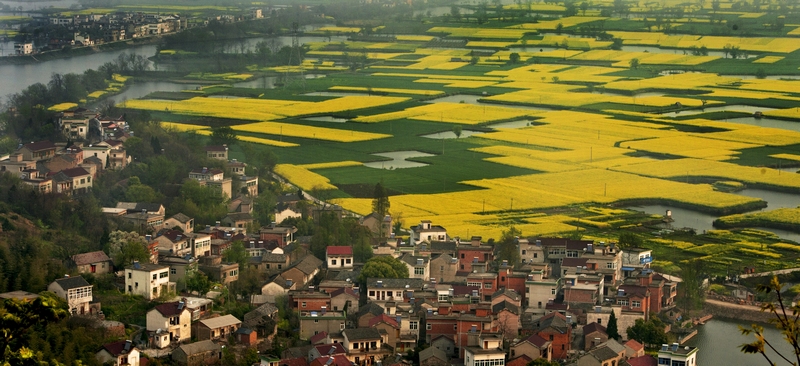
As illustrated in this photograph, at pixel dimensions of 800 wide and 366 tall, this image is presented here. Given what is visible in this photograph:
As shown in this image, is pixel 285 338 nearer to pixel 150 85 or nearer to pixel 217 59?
pixel 150 85

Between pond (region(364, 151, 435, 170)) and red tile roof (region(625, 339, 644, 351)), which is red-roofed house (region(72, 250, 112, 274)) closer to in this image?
red tile roof (region(625, 339, 644, 351))

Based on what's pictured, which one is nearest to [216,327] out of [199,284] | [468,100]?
[199,284]

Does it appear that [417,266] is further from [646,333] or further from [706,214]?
[706,214]

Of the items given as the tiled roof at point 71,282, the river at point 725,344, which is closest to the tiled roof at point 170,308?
the tiled roof at point 71,282

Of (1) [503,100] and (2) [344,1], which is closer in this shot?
(1) [503,100]

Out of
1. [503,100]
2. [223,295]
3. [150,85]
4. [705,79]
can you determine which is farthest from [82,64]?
[223,295]

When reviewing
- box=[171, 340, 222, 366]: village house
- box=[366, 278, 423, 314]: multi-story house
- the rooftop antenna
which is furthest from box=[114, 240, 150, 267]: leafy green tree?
the rooftop antenna

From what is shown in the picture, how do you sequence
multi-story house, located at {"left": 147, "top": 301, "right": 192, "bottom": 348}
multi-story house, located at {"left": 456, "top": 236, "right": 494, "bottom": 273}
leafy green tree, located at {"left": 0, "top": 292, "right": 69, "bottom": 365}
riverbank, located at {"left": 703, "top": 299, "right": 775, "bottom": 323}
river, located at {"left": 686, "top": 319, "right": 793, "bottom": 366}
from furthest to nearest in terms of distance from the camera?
multi-story house, located at {"left": 456, "top": 236, "right": 494, "bottom": 273} → riverbank, located at {"left": 703, "top": 299, "right": 775, "bottom": 323} → river, located at {"left": 686, "top": 319, "right": 793, "bottom": 366} → multi-story house, located at {"left": 147, "top": 301, "right": 192, "bottom": 348} → leafy green tree, located at {"left": 0, "top": 292, "right": 69, "bottom": 365}
